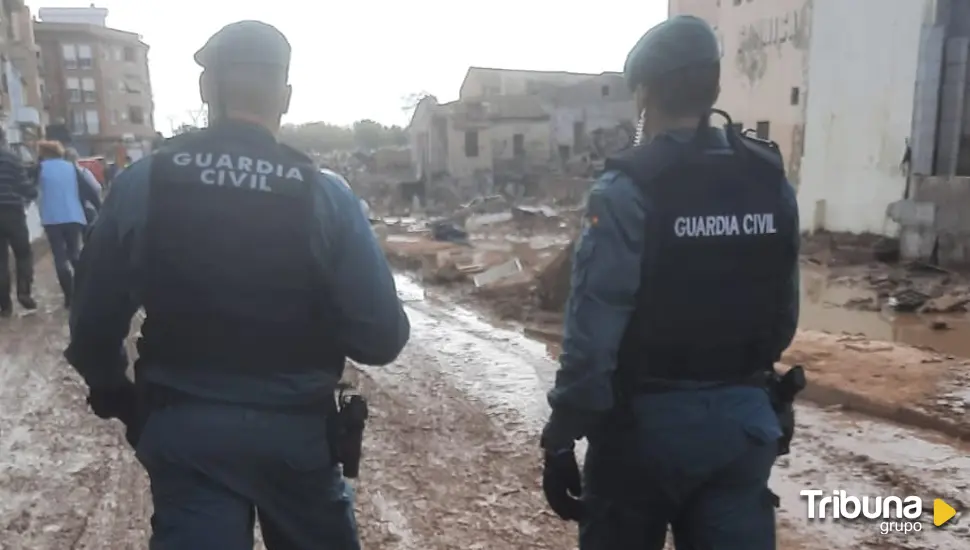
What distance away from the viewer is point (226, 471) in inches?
70.2

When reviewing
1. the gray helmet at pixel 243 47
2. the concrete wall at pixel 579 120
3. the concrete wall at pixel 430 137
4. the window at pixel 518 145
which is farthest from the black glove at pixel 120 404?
the concrete wall at pixel 579 120

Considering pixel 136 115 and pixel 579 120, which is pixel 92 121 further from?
pixel 579 120

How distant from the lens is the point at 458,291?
415 inches

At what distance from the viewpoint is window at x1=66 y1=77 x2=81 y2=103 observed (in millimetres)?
55344

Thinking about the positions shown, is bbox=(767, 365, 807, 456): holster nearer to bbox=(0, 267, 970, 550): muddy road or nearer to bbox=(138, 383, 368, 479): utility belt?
bbox=(138, 383, 368, 479): utility belt

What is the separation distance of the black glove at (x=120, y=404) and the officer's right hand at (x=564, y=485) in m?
1.07

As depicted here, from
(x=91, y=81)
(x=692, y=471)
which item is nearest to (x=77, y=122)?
(x=91, y=81)

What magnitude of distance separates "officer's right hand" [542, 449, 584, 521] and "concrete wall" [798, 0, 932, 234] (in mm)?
12871

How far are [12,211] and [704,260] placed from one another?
23.2 ft

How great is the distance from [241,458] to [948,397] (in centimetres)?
490

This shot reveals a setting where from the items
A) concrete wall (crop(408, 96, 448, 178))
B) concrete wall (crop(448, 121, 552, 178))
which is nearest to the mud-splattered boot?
concrete wall (crop(448, 121, 552, 178))

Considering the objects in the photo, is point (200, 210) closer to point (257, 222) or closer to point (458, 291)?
point (257, 222)

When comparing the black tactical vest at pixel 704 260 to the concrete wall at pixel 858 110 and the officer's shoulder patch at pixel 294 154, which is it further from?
the concrete wall at pixel 858 110

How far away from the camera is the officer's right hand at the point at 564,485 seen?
208 centimetres
